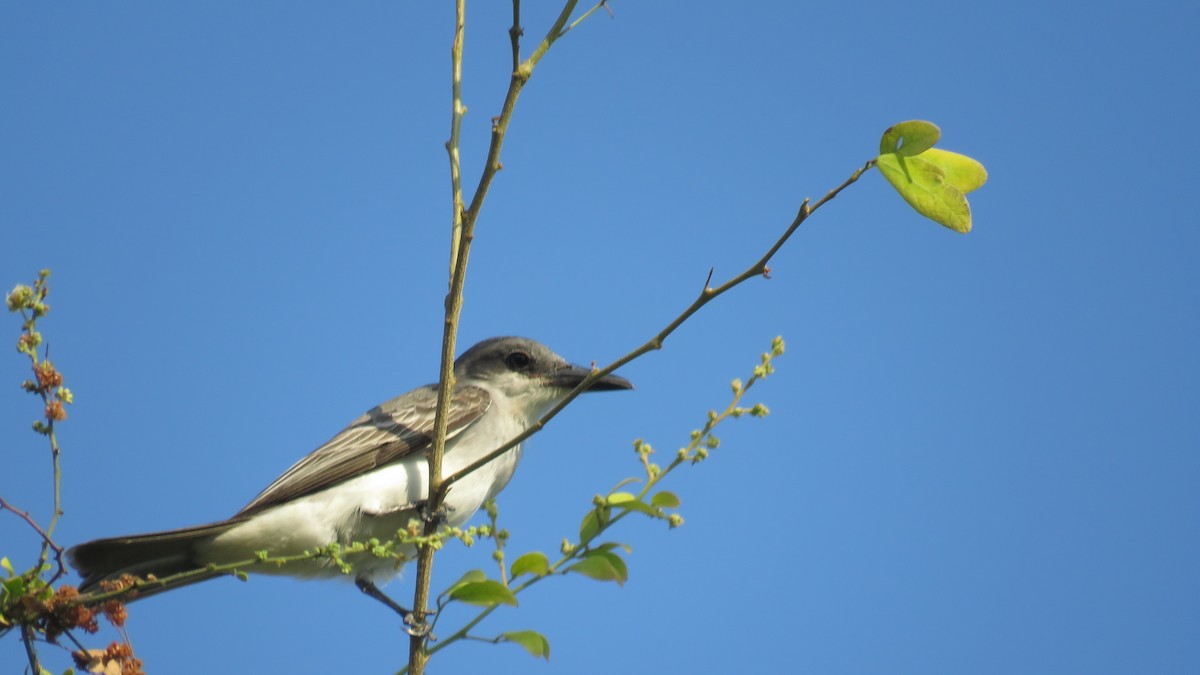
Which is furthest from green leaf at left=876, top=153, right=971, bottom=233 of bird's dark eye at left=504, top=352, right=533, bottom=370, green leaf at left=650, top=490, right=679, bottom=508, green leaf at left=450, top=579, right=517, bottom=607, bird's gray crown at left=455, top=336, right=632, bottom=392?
bird's dark eye at left=504, top=352, right=533, bottom=370

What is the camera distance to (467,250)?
3.35 metres

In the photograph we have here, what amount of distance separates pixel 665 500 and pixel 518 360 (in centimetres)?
468

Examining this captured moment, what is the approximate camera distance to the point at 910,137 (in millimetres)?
3010

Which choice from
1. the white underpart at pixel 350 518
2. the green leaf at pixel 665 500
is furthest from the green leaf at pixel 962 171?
the white underpart at pixel 350 518

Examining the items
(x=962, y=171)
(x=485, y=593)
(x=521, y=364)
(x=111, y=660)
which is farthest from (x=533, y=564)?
(x=521, y=364)

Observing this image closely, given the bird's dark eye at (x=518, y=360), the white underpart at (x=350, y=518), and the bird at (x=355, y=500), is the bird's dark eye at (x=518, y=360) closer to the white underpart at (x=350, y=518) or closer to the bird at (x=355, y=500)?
the bird at (x=355, y=500)

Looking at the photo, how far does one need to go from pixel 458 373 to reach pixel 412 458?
1.72m

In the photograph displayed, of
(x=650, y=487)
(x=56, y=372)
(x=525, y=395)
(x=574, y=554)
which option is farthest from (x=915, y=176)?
(x=525, y=395)

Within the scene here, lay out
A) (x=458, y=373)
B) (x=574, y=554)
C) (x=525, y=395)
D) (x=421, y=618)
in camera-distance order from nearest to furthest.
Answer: (x=574, y=554), (x=421, y=618), (x=525, y=395), (x=458, y=373)

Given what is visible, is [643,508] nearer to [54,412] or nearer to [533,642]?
[533,642]

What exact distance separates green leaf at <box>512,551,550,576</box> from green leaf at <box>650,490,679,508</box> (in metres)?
0.33

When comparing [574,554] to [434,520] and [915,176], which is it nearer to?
[434,520]

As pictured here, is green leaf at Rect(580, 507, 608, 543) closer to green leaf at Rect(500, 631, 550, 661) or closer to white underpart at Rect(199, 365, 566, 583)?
green leaf at Rect(500, 631, 550, 661)

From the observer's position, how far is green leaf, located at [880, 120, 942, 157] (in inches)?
117
